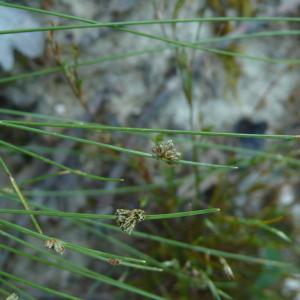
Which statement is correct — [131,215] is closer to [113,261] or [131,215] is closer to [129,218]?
[129,218]

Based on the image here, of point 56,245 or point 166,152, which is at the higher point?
point 166,152

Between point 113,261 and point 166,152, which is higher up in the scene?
point 166,152

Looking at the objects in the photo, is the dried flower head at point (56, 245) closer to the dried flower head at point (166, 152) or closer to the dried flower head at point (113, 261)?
the dried flower head at point (113, 261)

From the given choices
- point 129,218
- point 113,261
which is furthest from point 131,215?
point 113,261

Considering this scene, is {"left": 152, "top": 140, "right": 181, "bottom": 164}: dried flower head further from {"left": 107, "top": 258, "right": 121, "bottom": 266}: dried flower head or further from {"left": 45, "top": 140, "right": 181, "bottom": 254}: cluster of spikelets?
{"left": 107, "top": 258, "right": 121, "bottom": 266}: dried flower head

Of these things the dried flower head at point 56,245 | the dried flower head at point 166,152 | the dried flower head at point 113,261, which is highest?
Result: the dried flower head at point 166,152

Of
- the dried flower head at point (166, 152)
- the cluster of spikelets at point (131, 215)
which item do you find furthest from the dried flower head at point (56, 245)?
the dried flower head at point (166, 152)

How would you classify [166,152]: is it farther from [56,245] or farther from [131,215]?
[56,245]

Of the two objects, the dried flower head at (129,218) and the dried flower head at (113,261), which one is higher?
the dried flower head at (129,218)

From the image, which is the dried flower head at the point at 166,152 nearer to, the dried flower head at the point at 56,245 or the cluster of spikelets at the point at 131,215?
the cluster of spikelets at the point at 131,215

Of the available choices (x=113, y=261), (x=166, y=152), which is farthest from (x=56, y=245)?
(x=166, y=152)

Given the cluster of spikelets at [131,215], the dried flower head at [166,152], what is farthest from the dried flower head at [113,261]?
the dried flower head at [166,152]

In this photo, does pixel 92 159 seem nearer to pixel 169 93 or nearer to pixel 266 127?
pixel 169 93

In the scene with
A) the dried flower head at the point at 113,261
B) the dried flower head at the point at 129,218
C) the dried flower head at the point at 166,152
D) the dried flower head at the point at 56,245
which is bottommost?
the dried flower head at the point at 56,245
